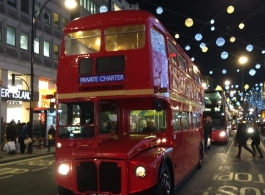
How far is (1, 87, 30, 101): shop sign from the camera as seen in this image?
2438 centimetres

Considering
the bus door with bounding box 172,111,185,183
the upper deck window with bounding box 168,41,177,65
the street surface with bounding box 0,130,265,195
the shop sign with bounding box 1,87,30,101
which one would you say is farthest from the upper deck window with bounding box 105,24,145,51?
the shop sign with bounding box 1,87,30,101

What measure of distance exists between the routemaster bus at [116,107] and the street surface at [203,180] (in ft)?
3.73

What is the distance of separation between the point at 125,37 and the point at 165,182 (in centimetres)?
315

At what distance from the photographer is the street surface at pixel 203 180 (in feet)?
29.2

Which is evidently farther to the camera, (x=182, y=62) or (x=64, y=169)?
(x=182, y=62)

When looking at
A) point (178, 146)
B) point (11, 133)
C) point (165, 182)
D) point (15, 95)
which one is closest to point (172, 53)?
point (178, 146)

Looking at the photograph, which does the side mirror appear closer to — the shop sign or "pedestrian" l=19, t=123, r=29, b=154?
"pedestrian" l=19, t=123, r=29, b=154

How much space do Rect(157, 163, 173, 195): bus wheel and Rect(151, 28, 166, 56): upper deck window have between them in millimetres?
2534

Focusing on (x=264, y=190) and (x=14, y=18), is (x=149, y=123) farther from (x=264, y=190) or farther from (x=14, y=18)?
(x=14, y=18)

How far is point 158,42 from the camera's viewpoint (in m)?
8.11

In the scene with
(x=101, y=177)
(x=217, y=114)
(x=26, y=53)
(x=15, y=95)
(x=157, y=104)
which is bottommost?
(x=101, y=177)

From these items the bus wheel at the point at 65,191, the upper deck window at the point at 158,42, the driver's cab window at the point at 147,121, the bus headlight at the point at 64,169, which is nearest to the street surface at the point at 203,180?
the driver's cab window at the point at 147,121

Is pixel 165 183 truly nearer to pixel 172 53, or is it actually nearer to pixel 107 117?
pixel 107 117

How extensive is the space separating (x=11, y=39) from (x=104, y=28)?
→ 19.7 metres
